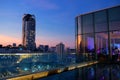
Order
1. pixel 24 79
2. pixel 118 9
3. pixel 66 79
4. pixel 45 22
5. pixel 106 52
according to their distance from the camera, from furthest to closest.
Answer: pixel 45 22 → pixel 106 52 → pixel 118 9 → pixel 66 79 → pixel 24 79

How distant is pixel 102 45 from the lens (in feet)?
49.3

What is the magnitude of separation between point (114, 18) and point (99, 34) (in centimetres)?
196

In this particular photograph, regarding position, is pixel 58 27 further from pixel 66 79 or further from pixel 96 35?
pixel 66 79

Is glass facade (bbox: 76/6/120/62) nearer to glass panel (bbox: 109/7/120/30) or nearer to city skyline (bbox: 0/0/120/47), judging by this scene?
glass panel (bbox: 109/7/120/30)

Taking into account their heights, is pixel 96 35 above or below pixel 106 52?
above

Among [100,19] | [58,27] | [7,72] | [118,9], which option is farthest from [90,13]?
[58,27]

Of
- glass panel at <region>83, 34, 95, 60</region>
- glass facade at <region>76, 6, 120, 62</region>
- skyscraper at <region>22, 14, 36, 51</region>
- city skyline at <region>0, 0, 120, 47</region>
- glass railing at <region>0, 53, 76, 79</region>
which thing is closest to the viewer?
glass railing at <region>0, 53, 76, 79</region>

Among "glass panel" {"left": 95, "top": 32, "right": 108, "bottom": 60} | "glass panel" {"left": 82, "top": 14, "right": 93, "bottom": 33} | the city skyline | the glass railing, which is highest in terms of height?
the city skyline

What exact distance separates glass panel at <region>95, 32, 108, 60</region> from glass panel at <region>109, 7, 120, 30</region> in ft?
2.85

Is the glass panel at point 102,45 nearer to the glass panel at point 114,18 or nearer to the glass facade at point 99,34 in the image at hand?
the glass facade at point 99,34

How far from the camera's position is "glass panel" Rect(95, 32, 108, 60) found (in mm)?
14102

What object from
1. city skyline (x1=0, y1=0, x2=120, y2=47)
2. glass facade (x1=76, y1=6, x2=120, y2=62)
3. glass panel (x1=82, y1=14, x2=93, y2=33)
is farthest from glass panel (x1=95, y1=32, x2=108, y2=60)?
city skyline (x1=0, y1=0, x2=120, y2=47)

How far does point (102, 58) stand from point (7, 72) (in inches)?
406

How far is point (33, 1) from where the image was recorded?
76.4 ft
